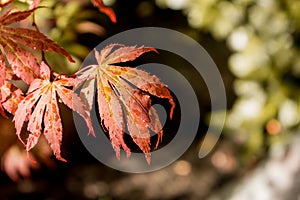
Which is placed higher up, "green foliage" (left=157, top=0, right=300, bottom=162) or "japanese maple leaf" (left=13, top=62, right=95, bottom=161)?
"green foliage" (left=157, top=0, right=300, bottom=162)

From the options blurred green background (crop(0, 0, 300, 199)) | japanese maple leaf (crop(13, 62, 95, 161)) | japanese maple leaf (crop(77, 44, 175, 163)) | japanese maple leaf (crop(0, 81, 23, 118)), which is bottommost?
japanese maple leaf (crop(0, 81, 23, 118))

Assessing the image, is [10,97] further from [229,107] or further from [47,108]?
[229,107]

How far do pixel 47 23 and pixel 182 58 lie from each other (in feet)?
4.50

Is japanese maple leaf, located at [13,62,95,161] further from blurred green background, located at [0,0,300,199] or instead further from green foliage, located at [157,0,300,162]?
green foliage, located at [157,0,300,162]

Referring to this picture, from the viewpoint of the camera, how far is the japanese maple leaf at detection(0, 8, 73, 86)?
82cm

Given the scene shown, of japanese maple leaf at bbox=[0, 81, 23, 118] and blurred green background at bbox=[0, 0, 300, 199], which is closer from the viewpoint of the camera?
japanese maple leaf at bbox=[0, 81, 23, 118]

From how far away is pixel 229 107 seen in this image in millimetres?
3219

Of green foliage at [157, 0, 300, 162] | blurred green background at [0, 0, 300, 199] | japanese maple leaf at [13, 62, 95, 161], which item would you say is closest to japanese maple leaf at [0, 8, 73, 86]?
japanese maple leaf at [13, 62, 95, 161]

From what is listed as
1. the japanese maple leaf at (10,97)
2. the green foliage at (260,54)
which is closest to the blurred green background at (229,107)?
the green foliage at (260,54)

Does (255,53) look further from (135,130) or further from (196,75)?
(135,130)

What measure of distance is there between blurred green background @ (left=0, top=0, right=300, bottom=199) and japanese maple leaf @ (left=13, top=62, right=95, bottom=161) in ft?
3.68

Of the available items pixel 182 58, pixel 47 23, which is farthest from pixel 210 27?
pixel 47 23

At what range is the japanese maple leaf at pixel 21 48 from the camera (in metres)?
0.82

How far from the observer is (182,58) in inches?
128
